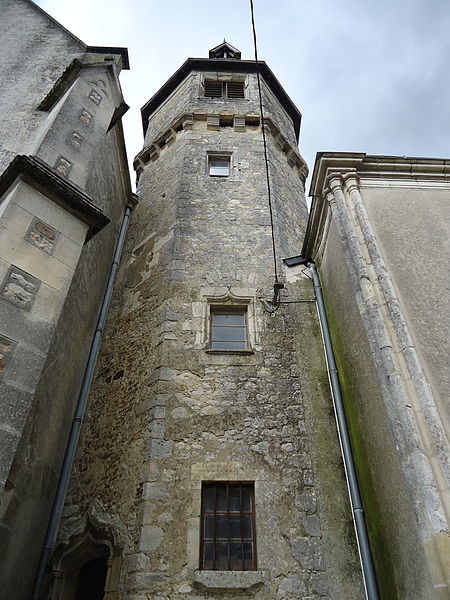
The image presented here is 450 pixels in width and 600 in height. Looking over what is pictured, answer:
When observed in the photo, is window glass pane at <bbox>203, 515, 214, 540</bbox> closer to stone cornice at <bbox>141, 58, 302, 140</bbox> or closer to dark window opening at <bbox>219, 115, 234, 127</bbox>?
dark window opening at <bbox>219, 115, 234, 127</bbox>

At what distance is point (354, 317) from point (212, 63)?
1054cm

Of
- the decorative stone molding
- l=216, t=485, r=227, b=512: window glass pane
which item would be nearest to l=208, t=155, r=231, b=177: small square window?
l=216, t=485, r=227, b=512: window glass pane

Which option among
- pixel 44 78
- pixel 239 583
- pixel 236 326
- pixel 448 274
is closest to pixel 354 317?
pixel 448 274

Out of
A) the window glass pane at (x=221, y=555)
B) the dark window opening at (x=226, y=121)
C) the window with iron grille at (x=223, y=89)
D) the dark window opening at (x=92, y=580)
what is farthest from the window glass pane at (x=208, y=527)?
the window with iron grille at (x=223, y=89)

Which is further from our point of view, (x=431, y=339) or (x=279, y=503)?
(x=279, y=503)

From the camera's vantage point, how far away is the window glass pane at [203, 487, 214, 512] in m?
5.25

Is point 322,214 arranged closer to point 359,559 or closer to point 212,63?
point 359,559

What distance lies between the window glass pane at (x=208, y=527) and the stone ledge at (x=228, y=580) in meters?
0.43

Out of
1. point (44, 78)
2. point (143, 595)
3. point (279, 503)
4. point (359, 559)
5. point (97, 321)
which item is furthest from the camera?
point (44, 78)

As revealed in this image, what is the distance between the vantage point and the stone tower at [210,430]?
482 centimetres

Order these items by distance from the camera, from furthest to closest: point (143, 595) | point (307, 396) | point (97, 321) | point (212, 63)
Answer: point (212, 63)
point (97, 321)
point (307, 396)
point (143, 595)

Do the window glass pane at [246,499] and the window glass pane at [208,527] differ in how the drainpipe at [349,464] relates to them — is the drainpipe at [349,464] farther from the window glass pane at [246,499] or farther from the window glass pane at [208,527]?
the window glass pane at [208,527]

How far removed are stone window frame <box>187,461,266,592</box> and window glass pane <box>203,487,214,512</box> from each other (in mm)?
116

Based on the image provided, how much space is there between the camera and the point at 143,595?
455cm
